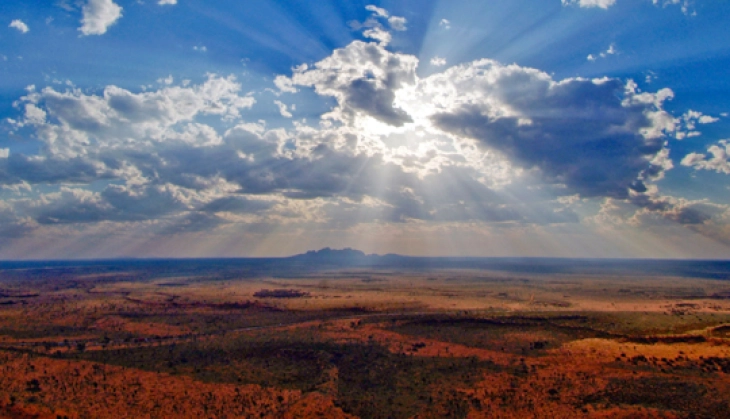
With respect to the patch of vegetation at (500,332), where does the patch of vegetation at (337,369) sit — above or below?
below

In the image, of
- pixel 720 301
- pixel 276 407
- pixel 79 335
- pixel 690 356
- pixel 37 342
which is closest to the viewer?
pixel 276 407

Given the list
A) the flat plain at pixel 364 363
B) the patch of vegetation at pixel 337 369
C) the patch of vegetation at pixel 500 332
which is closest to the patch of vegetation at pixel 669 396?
the flat plain at pixel 364 363

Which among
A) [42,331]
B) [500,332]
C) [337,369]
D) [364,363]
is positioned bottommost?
[337,369]

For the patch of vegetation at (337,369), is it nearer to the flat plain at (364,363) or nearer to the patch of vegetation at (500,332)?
the flat plain at (364,363)

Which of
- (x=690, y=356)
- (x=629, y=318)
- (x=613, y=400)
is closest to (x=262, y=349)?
(x=613, y=400)

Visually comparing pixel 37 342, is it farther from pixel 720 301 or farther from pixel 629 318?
pixel 720 301

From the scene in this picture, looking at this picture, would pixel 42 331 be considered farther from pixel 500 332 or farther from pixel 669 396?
pixel 669 396

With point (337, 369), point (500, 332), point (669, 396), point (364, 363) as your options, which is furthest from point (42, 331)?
point (669, 396)

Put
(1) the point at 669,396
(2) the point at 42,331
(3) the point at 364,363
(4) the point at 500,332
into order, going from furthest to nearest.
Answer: (2) the point at 42,331 < (4) the point at 500,332 < (3) the point at 364,363 < (1) the point at 669,396
